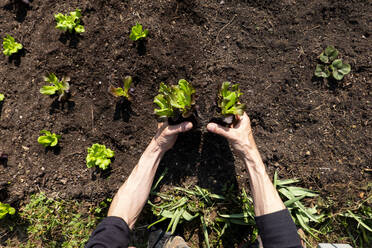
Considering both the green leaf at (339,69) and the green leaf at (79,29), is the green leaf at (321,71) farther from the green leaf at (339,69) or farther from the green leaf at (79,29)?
the green leaf at (79,29)

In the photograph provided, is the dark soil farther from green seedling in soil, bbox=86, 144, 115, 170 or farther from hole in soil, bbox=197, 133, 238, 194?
green seedling in soil, bbox=86, 144, 115, 170

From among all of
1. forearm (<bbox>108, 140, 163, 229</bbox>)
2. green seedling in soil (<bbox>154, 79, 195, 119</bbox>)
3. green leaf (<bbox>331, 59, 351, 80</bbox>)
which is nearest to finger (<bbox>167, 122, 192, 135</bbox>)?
green seedling in soil (<bbox>154, 79, 195, 119</bbox>)

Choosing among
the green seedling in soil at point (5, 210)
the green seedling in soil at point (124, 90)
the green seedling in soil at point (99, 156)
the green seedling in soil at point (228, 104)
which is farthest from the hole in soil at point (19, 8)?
the green seedling in soil at point (228, 104)

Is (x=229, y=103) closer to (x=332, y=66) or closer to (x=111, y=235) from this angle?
(x=332, y=66)

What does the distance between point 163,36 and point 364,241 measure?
316 centimetres

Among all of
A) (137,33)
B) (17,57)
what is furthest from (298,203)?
(17,57)

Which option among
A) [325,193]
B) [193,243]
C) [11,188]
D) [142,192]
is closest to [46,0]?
[11,188]

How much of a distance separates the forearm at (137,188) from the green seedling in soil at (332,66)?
6.38 ft

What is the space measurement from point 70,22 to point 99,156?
1.52 m

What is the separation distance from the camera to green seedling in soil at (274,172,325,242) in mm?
2291

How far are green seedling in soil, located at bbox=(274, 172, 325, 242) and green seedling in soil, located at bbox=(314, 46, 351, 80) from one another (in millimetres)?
1189

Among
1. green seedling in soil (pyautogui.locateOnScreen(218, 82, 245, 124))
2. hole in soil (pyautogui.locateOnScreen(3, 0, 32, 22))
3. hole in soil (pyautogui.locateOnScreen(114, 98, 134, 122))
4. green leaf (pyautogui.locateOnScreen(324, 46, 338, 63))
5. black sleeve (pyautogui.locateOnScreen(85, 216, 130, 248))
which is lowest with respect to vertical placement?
black sleeve (pyautogui.locateOnScreen(85, 216, 130, 248))

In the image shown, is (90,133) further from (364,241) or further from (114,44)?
(364,241)

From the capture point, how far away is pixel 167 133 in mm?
2205
